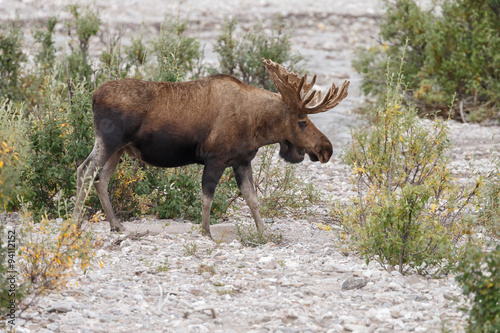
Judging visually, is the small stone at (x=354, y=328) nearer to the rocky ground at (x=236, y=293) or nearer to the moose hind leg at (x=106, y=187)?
the rocky ground at (x=236, y=293)

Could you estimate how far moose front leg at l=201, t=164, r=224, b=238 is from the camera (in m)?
8.41

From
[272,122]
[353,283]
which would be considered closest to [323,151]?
[272,122]

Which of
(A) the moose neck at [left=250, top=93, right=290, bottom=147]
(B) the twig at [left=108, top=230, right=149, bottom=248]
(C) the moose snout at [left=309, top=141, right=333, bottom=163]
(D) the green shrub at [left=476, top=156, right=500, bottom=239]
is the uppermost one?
(A) the moose neck at [left=250, top=93, right=290, bottom=147]

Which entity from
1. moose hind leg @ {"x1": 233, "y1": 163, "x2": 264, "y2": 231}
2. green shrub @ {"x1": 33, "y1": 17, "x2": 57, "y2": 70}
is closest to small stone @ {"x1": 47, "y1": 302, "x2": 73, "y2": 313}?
moose hind leg @ {"x1": 233, "y1": 163, "x2": 264, "y2": 231}

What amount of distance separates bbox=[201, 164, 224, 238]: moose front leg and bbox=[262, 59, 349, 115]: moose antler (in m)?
1.15

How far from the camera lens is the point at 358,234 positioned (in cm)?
754

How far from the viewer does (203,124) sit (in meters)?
8.35

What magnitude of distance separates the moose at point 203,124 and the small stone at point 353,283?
7.37ft

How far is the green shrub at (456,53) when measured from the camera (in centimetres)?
1595

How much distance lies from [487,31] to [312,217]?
8.22 metres

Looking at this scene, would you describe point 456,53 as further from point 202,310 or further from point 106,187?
point 202,310

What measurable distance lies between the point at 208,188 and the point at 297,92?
1499 mm

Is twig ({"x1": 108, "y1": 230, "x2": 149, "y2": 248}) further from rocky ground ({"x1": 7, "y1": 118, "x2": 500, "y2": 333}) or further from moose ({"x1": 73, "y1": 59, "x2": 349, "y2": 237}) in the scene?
moose ({"x1": 73, "y1": 59, "x2": 349, "y2": 237})

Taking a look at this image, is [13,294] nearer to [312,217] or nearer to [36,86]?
[312,217]
